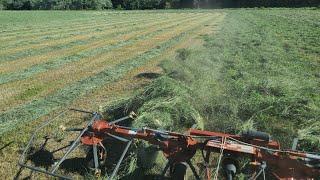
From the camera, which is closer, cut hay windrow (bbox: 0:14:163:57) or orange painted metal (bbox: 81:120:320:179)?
orange painted metal (bbox: 81:120:320:179)

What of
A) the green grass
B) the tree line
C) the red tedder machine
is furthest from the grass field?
the tree line

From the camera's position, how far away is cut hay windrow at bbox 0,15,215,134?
9617 millimetres

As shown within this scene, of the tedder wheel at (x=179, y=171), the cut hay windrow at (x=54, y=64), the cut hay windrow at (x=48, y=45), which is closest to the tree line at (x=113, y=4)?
the cut hay windrow at (x=48, y=45)

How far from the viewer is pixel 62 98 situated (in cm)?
1127

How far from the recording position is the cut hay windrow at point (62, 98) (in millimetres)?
9617

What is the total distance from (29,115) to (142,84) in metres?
3.68

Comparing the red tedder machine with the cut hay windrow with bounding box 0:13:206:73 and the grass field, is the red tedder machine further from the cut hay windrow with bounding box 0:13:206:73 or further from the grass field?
the cut hay windrow with bounding box 0:13:206:73

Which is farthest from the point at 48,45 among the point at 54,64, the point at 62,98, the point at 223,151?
the point at 223,151

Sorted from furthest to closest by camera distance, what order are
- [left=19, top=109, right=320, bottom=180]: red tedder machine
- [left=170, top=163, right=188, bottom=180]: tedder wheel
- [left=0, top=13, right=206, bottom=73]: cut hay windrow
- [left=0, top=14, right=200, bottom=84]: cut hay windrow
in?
[left=0, top=13, right=206, bottom=73]: cut hay windrow → [left=0, top=14, right=200, bottom=84]: cut hay windrow → [left=170, top=163, right=188, bottom=180]: tedder wheel → [left=19, top=109, right=320, bottom=180]: red tedder machine

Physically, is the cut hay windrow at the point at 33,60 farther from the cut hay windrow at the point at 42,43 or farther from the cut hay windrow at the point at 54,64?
the cut hay windrow at the point at 42,43

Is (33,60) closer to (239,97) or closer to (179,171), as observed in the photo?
(239,97)

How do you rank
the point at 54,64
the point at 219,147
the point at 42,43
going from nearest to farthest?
the point at 219,147 < the point at 54,64 < the point at 42,43

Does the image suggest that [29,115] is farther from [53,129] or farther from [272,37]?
[272,37]

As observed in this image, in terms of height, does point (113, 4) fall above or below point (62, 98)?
below
